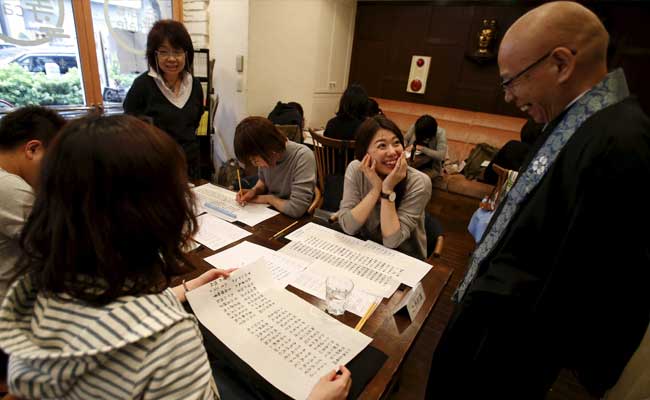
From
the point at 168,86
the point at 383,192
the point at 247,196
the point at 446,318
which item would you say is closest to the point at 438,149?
the point at 446,318

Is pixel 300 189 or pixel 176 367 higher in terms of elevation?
pixel 176 367

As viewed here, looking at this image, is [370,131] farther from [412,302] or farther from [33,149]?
[33,149]

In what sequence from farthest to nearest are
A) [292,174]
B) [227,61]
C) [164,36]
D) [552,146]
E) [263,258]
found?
[227,61] → [164,36] → [292,174] → [263,258] → [552,146]

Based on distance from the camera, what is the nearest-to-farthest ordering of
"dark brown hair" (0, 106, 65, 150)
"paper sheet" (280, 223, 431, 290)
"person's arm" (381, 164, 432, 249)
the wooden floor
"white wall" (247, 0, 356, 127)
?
"dark brown hair" (0, 106, 65, 150), "paper sheet" (280, 223, 431, 290), "person's arm" (381, 164, 432, 249), the wooden floor, "white wall" (247, 0, 356, 127)

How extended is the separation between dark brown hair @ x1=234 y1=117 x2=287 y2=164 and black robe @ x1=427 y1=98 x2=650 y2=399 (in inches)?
43.0

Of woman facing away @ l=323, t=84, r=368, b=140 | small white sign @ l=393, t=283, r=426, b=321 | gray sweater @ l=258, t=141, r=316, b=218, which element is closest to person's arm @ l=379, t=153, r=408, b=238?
small white sign @ l=393, t=283, r=426, b=321

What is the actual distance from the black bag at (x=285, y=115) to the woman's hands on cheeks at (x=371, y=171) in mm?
1900

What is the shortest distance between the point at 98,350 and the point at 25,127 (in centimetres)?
87

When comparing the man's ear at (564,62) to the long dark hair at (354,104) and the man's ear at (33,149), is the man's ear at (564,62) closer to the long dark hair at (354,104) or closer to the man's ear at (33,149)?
the man's ear at (33,149)

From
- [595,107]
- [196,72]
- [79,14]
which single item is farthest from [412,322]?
[79,14]

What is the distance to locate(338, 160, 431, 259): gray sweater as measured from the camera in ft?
4.49

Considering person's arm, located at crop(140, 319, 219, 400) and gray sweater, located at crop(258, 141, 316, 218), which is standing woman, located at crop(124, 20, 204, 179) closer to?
gray sweater, located at crop(258, 141, 316, 218)

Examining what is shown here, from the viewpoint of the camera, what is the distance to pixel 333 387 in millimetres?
646

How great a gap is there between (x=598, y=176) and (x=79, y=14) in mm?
3500
